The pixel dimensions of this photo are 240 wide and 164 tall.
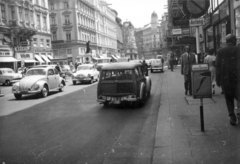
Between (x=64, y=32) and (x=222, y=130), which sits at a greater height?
(x=64, y=32)

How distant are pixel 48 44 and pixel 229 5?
133 feet

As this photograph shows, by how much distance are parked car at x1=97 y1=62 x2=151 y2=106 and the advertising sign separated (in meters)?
Result: 3.75

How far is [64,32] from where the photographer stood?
2422 inches

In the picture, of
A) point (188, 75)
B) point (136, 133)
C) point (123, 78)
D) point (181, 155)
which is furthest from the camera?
point (188, 75)

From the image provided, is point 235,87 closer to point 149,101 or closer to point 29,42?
point 149,101

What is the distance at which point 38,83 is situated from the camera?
13531mm

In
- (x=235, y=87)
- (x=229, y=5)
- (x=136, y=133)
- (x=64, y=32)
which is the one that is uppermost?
(x=64, y=32)

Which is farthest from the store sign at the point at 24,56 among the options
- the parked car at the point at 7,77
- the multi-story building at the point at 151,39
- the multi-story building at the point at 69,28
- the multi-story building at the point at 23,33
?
the multi-story building at the point at 151,39

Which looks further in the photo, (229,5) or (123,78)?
(229,5)

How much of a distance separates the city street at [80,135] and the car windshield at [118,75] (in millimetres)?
1074

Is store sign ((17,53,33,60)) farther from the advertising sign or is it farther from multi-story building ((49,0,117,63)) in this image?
the advertising sign

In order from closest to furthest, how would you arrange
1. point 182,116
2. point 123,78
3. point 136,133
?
point 136,133 → point 182,116 → point 123,78

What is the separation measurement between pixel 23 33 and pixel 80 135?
1481 inches

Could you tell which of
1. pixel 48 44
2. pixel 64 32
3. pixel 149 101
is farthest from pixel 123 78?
pixel 64 32
